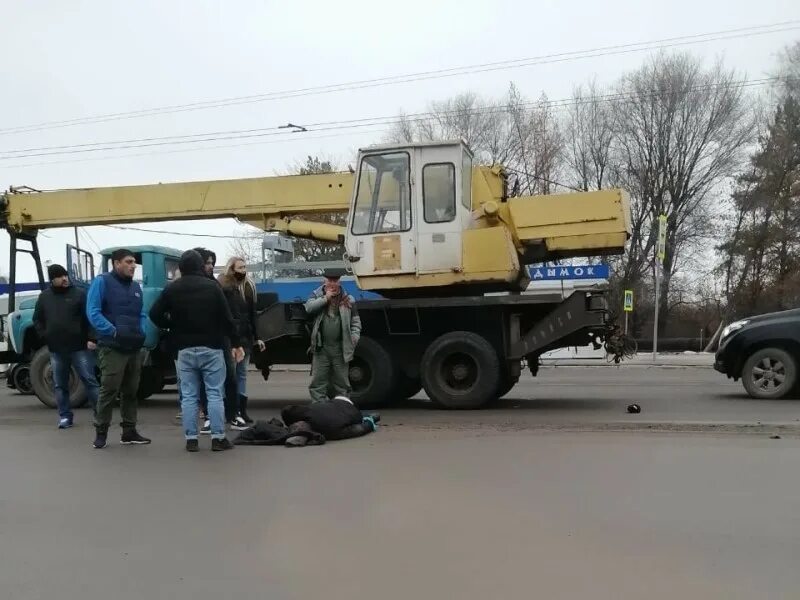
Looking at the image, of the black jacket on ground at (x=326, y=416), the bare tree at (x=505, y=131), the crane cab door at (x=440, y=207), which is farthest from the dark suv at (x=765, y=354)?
the bare tree at (x=505, y=131)

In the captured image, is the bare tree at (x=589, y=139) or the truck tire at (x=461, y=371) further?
the bare tree at (x=589, y=139)

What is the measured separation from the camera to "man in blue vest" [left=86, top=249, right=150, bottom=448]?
6938mm

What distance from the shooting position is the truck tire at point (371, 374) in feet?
33.5

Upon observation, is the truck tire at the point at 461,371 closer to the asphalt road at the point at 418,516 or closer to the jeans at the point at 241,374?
the asphalt road at the point at 418,516

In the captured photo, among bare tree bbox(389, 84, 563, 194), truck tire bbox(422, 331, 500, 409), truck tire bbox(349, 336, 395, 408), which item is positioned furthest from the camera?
bare tree bbox(389, 84, 563, 194)

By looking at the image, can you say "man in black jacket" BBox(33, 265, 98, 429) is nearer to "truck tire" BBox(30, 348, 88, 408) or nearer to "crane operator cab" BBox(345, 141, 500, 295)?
"truck tire" BBox(30, 348, 88, 408)

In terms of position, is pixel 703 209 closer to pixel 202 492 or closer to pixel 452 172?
pixel 452 172

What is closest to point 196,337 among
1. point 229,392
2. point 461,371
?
point 229,392

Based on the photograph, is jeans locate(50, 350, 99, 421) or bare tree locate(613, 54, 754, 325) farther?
bare tree locate(613, 54, 754, 325)

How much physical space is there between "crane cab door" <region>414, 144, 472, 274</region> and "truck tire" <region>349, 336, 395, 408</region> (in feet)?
4.04

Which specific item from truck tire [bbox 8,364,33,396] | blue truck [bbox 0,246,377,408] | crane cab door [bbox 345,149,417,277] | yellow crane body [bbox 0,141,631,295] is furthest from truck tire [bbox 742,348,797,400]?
truck tire [bbox 8,364,33,396]

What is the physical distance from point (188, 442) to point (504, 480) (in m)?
2.94

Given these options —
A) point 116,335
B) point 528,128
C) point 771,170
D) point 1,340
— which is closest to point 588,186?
point 528,128

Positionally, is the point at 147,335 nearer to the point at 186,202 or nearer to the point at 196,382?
the point at 186,202
